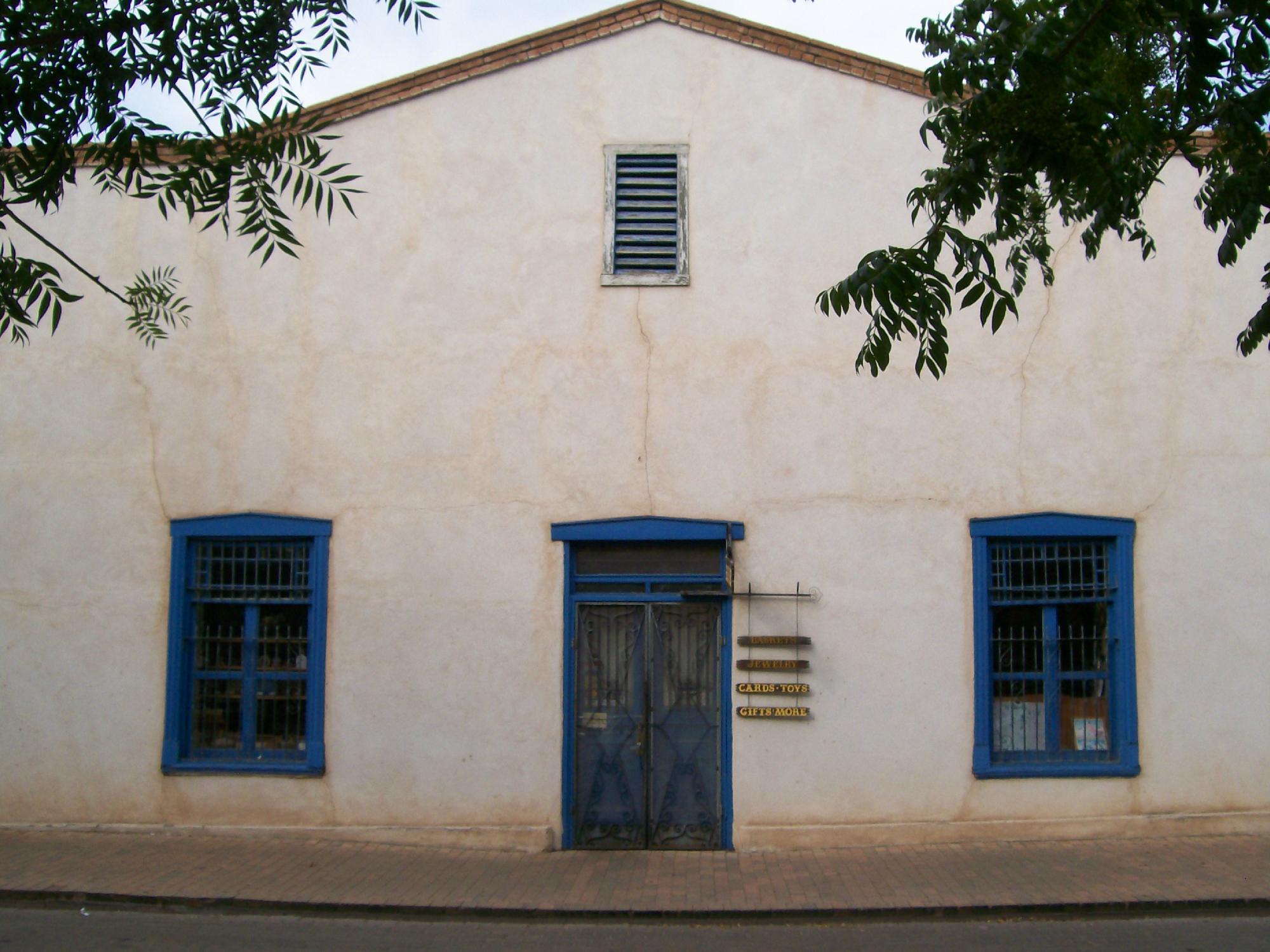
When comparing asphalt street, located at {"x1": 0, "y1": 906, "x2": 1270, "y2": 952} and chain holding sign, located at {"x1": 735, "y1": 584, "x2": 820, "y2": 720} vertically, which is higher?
chain holding sign, located at {"x1": 735, "y1": 584, "x2": 820, "y2": 720}

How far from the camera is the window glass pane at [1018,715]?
9.27m

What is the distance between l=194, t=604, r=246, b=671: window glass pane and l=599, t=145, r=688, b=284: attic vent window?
410 centimetres

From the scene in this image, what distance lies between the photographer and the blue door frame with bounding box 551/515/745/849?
9180 millimetres

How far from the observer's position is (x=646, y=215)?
377 inches

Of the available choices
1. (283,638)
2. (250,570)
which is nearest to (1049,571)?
(283,638)

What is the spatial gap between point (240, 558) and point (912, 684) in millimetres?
5543

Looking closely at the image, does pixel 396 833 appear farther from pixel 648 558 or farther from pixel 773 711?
pixel 773 711

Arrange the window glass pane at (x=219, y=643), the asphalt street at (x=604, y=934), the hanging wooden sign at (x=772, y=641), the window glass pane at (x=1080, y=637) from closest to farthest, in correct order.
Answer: the asphalt street at (x=604, y=934)
the hanging wooden sign at (x=772, y=641)
the window glass pane at (x=1080, y=637)
the window glass pane at (x=219, y=643)

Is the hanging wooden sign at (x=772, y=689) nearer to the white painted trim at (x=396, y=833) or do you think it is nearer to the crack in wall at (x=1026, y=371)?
the white painted trim at (x=396, y=833)

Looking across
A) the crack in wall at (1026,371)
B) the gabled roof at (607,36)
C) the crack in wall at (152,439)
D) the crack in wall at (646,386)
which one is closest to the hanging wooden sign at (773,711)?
the crack in wall at (646,386)

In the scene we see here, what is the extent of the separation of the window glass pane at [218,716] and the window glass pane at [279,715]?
0.54 feet

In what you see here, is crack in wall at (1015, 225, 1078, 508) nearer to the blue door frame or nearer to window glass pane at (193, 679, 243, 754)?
the blue door frame

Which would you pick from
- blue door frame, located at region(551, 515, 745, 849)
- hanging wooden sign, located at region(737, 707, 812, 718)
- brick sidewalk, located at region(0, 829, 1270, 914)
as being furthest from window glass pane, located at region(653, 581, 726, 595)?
brick sidewalk, located at region(0, 829, 1270, 914)

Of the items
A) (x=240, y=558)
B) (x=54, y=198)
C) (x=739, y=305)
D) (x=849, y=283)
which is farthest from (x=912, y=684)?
(x=54, y=198)
